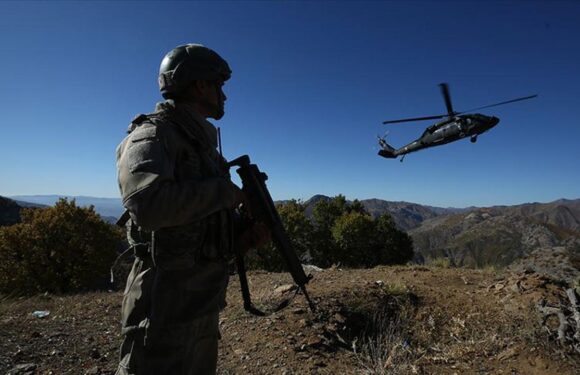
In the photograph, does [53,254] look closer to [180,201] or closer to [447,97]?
[447,97]

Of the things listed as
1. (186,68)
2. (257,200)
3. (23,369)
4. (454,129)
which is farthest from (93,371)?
(454,129)

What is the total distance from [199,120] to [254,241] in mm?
797

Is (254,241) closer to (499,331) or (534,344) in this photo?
(534,344)

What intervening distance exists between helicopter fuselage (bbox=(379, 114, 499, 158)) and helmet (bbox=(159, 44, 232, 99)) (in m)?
16.1

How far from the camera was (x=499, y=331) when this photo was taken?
5664 mm

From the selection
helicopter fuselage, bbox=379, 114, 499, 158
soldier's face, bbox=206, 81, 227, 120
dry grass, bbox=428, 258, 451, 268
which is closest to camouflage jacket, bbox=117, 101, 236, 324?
soldier's face, bbox=206, 81, 227, 120

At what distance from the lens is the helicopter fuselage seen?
52.1 feet

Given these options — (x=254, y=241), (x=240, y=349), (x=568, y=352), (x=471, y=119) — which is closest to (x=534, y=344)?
(x=568, y=352)

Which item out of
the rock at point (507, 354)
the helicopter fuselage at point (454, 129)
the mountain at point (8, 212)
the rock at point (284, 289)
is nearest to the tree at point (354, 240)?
the helicopter fuselage at point (454, 129)

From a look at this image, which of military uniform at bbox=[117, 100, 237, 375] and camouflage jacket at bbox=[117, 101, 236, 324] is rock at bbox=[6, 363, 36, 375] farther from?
camouflage jacket at bbox=[117, 101, 236, 324]

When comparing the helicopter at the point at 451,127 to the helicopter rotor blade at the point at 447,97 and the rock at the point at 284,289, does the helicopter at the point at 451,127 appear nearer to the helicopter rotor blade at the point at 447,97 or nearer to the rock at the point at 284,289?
the helicopter rotor blade at the point at 447,97

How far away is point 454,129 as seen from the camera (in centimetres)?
1667

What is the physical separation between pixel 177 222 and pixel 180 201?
11cm

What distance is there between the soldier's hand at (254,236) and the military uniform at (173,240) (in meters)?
0.14
